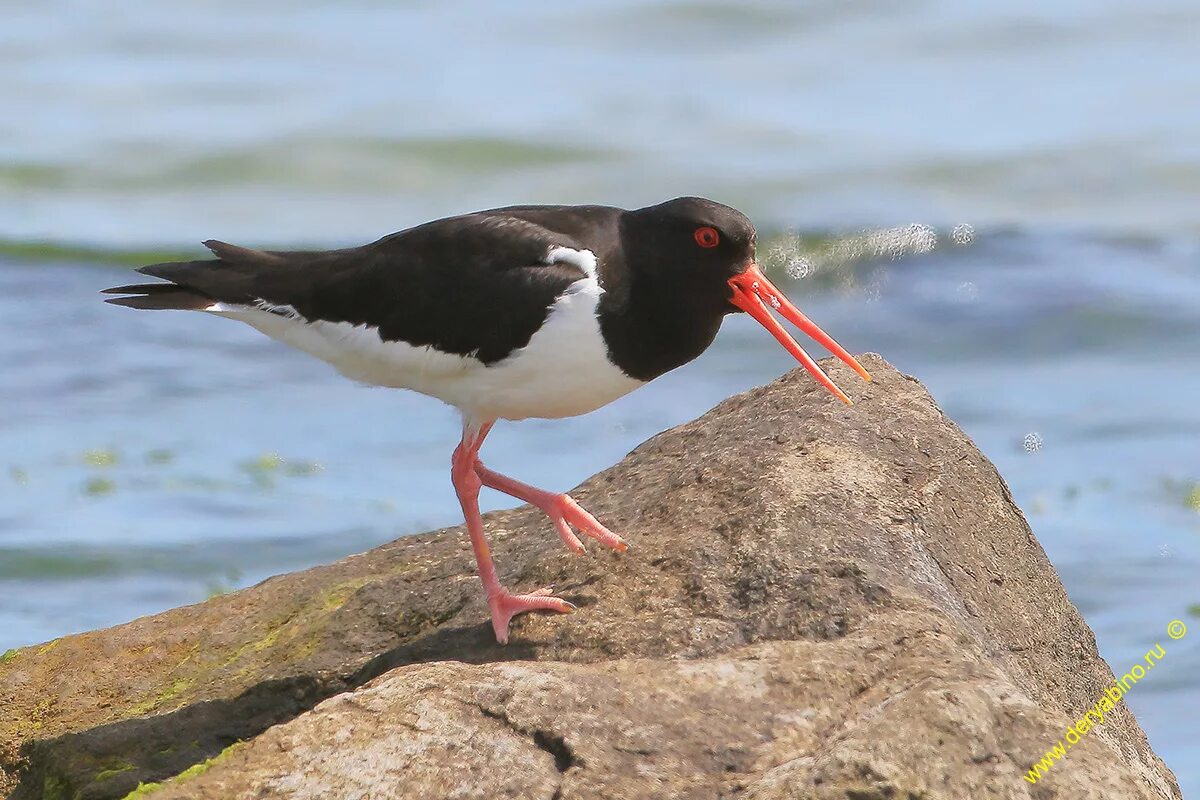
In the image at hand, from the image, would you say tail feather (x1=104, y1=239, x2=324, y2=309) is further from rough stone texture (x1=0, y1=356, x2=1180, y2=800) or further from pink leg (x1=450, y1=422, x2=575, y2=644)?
rough stone texture (x1=0, y1=356, x2=1180, y2=800)

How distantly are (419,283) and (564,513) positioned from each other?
99 cm

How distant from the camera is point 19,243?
47.8ft

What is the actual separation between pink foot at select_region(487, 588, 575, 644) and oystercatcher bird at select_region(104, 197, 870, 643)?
0.08 metres

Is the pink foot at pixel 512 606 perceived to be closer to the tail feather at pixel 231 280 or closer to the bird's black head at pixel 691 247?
the bird's black head at pixel 691 247

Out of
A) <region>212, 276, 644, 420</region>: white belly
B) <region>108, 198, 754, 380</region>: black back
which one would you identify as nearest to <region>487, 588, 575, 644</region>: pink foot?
<region>212, 276, 644, 420</region>: white belly

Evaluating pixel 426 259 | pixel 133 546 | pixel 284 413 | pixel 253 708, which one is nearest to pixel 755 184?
pixel 284 413

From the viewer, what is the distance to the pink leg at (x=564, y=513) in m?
5.41

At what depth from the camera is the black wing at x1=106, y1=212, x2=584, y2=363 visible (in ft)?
18.5

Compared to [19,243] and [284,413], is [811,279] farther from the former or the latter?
[19,243]

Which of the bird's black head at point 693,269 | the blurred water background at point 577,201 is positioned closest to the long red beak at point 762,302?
the bird's black head at point 693,269

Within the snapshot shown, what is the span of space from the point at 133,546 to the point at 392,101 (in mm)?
8699

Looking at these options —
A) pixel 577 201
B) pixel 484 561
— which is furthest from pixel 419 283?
pixel 577 201

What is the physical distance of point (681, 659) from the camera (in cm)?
450

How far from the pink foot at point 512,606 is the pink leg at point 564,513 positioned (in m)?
0.30
